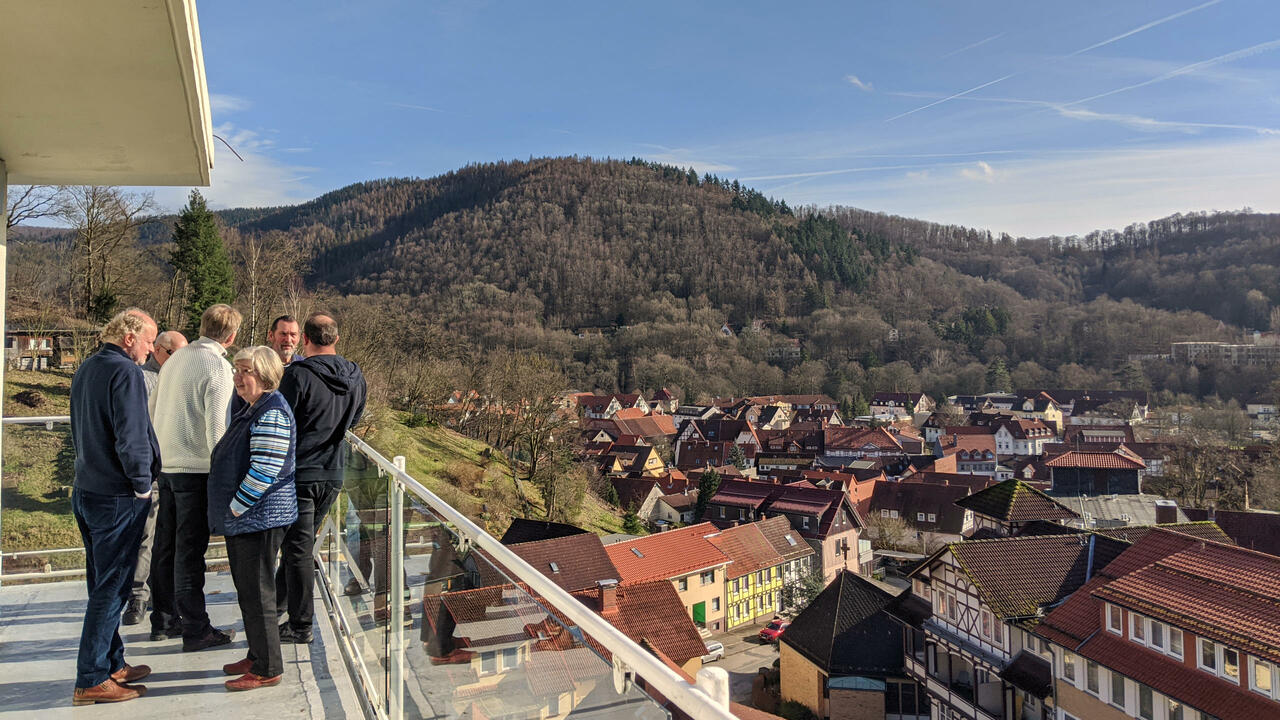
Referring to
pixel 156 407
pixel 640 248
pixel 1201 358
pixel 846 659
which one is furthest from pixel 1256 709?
pixel 640 248

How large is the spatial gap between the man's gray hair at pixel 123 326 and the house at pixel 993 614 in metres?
16.2

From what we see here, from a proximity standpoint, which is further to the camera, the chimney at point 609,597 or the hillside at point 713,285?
the hillside at point 713,285

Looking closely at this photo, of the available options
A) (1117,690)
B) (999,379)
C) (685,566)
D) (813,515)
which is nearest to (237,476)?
(1117,690)

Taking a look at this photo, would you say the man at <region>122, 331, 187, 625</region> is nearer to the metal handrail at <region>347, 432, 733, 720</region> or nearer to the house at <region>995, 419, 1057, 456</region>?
the metal handrail at <region>347, 432, 733, 720</region>

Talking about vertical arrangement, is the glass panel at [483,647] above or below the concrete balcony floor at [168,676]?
above

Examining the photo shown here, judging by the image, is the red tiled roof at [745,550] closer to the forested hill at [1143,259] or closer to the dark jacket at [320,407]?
the dark jacket at [320,407]

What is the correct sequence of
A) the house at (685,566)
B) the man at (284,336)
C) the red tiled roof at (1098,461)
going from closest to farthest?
the man at (284,336)
the house at (685,566)
the red tiled roof at (1098,461)

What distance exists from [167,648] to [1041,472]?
186ft

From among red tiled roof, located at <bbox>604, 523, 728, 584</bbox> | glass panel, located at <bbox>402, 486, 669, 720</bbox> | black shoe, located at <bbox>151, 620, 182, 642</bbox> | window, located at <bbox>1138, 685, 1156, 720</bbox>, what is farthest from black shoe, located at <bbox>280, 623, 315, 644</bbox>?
red tiled roof, located at <bbox>604, 523, 728, 584</bbox>

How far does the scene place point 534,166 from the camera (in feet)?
469

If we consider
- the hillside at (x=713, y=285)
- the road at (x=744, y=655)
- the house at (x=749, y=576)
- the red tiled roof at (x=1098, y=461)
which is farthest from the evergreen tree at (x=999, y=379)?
the road at (x=744, y=655)

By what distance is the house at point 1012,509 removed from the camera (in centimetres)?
2234

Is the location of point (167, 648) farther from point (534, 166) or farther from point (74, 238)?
point (534, 166)

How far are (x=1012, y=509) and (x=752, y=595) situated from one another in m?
9.61
